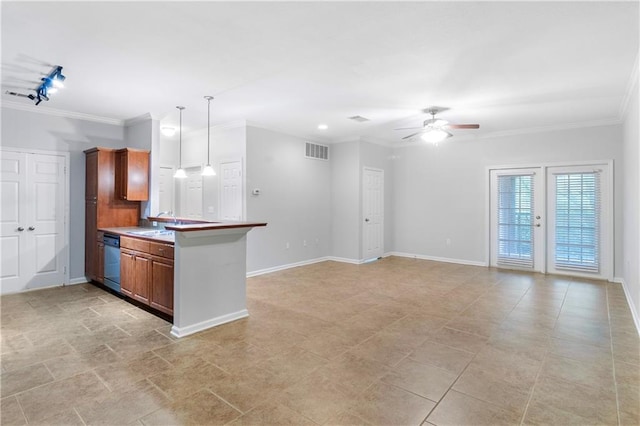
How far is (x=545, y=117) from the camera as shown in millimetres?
5738

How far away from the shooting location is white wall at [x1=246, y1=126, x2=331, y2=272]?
6277mm

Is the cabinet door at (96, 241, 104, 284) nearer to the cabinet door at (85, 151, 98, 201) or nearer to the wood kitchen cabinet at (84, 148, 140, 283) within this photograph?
the wood kitchen cabinet at (84, 148, 140, 283)

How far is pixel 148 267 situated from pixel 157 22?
2642mm

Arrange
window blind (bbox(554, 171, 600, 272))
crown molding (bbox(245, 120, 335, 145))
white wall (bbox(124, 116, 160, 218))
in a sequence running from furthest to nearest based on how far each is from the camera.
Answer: crown molding (bbox(245, 120, 335, 145))
window blind (bbox(554, 171, 600, 272))
white wall (bbox(124, 116, 160, 218))

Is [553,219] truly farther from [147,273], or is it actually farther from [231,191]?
[147,273]

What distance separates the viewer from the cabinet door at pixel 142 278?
409 cm

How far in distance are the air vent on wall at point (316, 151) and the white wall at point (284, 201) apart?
0.11 meters

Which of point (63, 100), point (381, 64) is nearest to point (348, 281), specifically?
point (381, 64)

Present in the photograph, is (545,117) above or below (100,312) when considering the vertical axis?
above

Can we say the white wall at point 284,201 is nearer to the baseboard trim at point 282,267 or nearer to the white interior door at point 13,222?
the baseboard trim at point 282,267

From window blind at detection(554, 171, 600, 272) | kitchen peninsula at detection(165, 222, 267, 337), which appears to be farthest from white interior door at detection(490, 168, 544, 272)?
kitchen peninsula at detection(165, 222, 267, 337)

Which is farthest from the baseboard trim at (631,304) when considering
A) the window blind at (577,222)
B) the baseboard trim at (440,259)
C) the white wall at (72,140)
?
the white wall at (72,140)

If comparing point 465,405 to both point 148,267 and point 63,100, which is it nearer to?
point 148,267

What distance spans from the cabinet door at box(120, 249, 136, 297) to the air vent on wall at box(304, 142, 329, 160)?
3.98 metres
